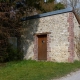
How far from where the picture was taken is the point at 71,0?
39.5 metres

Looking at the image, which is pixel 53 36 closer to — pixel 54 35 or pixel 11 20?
pixel 54 35

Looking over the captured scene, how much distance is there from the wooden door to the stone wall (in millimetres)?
292

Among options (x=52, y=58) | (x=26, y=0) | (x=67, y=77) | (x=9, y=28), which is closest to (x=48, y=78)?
(x=67, y=77)

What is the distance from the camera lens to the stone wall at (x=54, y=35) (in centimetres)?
1527

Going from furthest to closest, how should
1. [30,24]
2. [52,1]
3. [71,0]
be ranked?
[71,0], [52,1], [30,24]

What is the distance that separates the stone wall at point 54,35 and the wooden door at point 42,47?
0.96 ft

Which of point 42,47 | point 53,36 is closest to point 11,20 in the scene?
point 42,47

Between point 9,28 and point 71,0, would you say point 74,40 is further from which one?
point 71,0

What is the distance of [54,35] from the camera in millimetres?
16000

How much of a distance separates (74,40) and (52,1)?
7361 mm

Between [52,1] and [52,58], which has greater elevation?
[52,1]

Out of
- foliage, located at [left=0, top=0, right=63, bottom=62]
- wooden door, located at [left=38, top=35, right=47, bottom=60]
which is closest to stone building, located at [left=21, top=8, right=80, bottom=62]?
wooden door, located at [left=38, top=35, right=47, bottom=60]

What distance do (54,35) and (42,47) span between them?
5.77 feet

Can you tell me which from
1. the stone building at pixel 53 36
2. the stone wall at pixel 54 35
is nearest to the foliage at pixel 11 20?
the stone building at pixel 53 36
